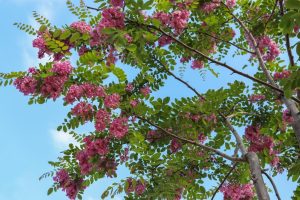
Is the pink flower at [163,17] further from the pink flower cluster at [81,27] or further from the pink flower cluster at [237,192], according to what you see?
the pink flower cluster at [237,192]

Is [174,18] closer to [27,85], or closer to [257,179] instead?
[27,85]

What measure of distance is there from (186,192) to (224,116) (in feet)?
4.89

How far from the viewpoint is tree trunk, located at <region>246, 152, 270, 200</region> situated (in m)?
5.59

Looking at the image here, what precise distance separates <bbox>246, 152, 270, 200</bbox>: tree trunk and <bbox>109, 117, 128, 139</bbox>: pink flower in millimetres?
1902

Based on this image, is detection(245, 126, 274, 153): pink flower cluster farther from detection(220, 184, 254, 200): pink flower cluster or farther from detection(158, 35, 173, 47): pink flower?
detection(158, 35, 173, 47): pink flower

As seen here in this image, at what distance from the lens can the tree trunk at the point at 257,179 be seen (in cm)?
559

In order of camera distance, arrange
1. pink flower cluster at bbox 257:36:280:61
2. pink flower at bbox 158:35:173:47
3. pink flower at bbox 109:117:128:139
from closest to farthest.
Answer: pink flower at bbox 109:117:128:139 < pink flower at bbox 158:35:173:47 < pink flower cluster at bbox 257:36:280:61

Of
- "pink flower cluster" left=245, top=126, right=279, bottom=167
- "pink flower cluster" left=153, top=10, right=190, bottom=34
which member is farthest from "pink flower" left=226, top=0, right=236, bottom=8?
"pink flower cluster" left=245, top=126, right=279, bottom=167

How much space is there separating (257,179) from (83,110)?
2.55m

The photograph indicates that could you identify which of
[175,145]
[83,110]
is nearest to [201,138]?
[175,145]

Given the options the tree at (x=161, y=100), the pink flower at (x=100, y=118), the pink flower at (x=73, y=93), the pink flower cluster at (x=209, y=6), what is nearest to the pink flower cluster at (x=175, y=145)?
the tree at (x=161, y=100)

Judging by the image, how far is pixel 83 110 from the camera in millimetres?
5246

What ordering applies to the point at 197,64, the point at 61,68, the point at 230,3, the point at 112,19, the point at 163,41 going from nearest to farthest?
the point at 112,19, the point at 61,68, the point at 163,41, the point at 230,3, the point at 197,64

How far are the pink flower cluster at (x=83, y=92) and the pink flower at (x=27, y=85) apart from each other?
0.41m
